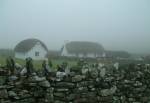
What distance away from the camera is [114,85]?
6.84 meters

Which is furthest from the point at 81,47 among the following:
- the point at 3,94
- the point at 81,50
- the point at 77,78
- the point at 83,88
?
the point at 3,94

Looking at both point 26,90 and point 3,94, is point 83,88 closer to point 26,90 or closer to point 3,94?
point 26,90

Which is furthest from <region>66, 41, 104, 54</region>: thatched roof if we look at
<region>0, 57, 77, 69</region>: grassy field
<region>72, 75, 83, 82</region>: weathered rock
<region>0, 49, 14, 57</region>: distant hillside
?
<region>0, 49, 14, 57</region>: distant hillside

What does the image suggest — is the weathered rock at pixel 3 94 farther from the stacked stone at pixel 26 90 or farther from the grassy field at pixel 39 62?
the grassy field at pixel 39 62

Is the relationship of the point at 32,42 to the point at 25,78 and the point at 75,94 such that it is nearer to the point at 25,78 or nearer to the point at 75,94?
the point at 25,78

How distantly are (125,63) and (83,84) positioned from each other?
1520 mm

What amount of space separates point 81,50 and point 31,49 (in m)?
1.34

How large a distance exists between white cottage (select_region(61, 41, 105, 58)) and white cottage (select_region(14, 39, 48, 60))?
1.74 feet

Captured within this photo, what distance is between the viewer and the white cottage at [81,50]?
6.72m

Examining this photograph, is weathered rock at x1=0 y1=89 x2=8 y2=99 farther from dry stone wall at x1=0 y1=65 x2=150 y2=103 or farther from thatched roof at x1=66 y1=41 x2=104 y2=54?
thatched roof at x1=66 y1=41 x2=104 y2=54

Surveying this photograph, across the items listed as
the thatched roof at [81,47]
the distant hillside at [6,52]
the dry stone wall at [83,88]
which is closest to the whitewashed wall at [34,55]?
the distant hillside at [6,52]

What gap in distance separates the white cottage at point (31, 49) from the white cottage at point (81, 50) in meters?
0.53

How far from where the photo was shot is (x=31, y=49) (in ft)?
20.0

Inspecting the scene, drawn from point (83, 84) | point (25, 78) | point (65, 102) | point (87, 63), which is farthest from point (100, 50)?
point (25, 78)
